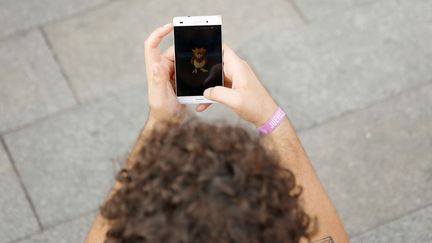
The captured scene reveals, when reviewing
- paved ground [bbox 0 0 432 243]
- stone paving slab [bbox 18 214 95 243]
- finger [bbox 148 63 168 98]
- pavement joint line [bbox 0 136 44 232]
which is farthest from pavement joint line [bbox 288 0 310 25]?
pavement joint line [bbox 0 136 44 232]

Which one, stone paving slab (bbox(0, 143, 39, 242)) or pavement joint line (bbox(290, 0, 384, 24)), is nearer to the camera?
stone paving slab (bbox(0, 143, 39, 242))

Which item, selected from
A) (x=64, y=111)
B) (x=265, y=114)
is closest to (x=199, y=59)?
(x=265, y=114)

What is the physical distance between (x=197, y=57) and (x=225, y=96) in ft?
0.84

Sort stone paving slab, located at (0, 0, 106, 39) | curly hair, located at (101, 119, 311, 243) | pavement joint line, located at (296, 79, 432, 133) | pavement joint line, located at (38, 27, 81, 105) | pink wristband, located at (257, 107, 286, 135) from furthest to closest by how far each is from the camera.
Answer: stone paving slab, located at (0, 0, 106, 39) < pavement joint line, located at (38, 27, 81, 105) < pavement joint line, located at (296, 79, 432, 133) < pink wristband, located at (257, 107, 286, 135) < curly hair, located at (101, 119, 311, 243)

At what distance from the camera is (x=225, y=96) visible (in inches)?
75.2

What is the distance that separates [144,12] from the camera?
3.38 m

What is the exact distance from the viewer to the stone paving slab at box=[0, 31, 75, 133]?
10.2 ft

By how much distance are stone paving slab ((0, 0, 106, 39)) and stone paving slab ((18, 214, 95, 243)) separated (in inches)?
51.3

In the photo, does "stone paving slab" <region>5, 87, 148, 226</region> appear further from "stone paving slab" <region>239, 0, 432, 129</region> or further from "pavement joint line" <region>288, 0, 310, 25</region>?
"pavement joint line" <region>288, 0, 310, 25</region>

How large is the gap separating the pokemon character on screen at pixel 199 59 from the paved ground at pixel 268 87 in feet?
2.98

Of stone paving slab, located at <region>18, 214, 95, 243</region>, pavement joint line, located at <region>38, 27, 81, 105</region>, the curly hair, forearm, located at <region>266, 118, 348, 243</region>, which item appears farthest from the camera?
pavement joint line, located at <region>38, 27, 81, 105</region>

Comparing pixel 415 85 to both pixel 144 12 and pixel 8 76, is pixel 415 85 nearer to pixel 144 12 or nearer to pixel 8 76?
pixel 144 12

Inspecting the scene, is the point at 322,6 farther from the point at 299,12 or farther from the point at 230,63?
the point at 230,63

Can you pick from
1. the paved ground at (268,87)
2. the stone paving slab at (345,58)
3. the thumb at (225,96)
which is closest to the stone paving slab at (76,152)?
the paved ground at (268,87)
